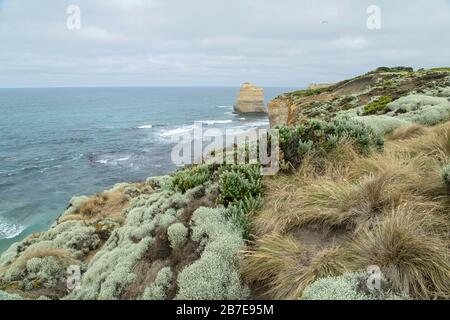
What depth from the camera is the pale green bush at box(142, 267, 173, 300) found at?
436cm

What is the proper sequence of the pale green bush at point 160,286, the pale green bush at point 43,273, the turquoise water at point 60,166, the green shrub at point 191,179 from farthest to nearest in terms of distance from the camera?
the turquoise water at point 60,166
the pale green bush at point 43,273
the green shrub at point 191,179
the pale green bush at point 160,286

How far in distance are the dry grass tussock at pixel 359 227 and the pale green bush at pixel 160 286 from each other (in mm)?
1094

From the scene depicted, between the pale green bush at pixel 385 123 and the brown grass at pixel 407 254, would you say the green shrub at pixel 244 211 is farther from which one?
the pale green bush at pixel 385 123

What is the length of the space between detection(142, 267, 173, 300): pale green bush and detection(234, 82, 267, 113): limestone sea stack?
10091 cm

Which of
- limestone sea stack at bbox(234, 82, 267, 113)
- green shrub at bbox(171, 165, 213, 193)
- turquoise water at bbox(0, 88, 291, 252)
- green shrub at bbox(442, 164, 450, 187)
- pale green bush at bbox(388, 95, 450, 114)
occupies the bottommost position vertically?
turquoise water at bbox(0, 88, 291, 252)

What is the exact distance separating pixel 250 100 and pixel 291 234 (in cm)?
10250

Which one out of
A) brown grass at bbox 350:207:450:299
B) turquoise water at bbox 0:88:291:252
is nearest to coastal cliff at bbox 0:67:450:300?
brown grass at bbox 350:207:450:299

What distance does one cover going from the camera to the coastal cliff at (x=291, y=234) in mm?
3695

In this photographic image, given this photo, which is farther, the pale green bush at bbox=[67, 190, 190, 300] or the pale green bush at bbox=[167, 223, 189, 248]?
the pale green bush at bbox=[167, 223, 189, 248]

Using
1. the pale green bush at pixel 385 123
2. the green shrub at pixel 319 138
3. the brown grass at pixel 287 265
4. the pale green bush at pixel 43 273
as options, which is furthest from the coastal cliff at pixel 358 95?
the brown grass at pixel 287 265

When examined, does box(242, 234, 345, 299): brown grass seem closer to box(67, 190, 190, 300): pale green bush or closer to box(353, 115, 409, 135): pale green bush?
box(67, 190, 190, 300): pale green bush

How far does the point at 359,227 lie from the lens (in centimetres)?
436

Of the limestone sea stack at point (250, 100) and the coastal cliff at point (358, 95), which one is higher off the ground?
the limestone sea stack at point (250, 100)
